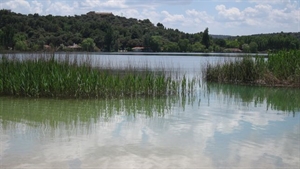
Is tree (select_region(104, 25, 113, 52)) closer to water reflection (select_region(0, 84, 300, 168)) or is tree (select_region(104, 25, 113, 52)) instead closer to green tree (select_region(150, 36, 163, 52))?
green tree (select_region(150, 36, 163, 52))

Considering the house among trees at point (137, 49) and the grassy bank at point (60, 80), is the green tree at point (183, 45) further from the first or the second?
the grassy bank at point (60, 80)

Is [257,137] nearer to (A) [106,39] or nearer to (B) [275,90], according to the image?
(B) [275,90]

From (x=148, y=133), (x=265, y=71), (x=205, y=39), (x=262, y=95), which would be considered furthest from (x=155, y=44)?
(x=148, y=133)

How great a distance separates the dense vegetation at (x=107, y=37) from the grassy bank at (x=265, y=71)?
20188mm

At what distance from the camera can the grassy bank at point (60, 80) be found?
40.5ft

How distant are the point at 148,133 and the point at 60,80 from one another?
17.0 feet

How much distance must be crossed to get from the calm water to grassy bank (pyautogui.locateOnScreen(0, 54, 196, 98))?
469 millimetres

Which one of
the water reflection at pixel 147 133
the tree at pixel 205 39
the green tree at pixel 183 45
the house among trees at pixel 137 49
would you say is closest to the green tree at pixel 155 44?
the house among trees at pixel 137 49

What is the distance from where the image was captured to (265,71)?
18203 millimetres

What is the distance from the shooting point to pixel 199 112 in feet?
36.3

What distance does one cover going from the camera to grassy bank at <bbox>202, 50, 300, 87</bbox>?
693 inches

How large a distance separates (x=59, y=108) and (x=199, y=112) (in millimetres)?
4169

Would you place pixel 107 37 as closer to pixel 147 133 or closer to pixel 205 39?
pixel 205 39

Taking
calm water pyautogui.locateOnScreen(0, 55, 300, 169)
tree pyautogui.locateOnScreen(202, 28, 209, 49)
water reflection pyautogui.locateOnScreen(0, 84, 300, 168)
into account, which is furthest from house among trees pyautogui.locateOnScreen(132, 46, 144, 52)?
calm water pyautogui.locateOnScreen(0, 55, 300, 169)
